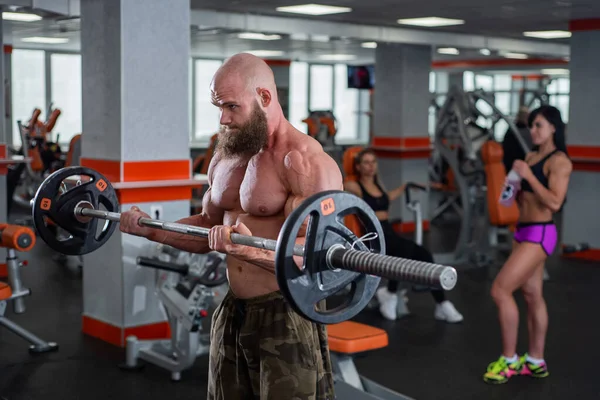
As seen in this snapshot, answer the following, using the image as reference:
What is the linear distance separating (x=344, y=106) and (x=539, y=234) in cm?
1317

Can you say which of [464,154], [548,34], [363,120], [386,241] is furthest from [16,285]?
[363,120]

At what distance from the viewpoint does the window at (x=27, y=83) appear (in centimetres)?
1272

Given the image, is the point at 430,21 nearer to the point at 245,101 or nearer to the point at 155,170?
the point at 155,170

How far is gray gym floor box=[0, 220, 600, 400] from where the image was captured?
357 cm

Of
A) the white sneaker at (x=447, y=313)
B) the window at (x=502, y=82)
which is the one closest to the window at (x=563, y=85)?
the window at (x=502, y=82)

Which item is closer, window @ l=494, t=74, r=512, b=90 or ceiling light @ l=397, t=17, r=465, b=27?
ceiling light @ l=397, t=17, r=465, b=27

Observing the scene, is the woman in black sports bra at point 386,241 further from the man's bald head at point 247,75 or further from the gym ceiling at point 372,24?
the man's bald head at point 247,75

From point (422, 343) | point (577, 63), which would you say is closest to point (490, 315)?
point (422, 343)

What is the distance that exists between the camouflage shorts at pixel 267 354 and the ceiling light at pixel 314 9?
15.1ft

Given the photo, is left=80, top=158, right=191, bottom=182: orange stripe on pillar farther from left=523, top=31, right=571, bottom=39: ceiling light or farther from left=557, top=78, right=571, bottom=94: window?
left=557, top=78, right=571, bottom=94: window

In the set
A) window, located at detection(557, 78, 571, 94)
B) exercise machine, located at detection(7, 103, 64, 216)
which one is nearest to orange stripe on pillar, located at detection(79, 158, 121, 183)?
exercise machine, located at detection(7, 103, 64, 216)

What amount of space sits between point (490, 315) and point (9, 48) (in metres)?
8.47

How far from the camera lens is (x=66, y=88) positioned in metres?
13.3

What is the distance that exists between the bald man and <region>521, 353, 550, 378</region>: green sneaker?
1939mm
